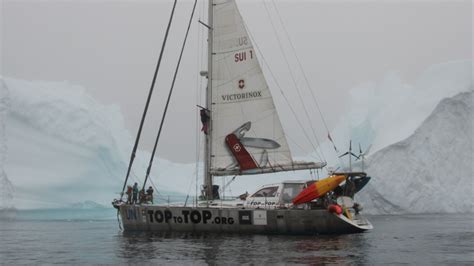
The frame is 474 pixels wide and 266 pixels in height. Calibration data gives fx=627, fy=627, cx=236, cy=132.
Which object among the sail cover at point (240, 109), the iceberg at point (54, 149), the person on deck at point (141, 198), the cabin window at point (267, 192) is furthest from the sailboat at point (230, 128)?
the iceberg at point (54, 149)

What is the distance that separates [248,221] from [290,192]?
6.68 ft

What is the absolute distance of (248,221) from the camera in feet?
81.6

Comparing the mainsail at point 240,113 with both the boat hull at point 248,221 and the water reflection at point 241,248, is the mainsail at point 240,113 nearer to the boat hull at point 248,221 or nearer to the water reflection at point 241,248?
the boat hull at point 248,221

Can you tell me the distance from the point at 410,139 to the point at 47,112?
27.5 m

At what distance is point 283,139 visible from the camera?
27.3 metres

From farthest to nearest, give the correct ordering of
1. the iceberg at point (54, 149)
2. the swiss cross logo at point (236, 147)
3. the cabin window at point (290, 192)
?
the iceberg at point (54, 149) → the swiss cross logo at point (236, 147) → the cabin window at point (290, 192)

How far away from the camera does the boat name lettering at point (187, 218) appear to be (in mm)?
25295

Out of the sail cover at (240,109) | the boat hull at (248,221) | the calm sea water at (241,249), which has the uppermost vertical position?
the sail cover at (240,109)

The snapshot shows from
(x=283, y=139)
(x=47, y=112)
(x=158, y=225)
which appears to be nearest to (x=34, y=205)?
(x=47, y=112)

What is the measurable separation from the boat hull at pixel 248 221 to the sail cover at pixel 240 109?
2.68 m

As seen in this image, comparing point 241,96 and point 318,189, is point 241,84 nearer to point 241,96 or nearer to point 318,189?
point 241,96

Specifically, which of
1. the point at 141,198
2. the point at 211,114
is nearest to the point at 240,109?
the point at 211,114

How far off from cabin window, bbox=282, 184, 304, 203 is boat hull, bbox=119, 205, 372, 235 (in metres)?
0.85

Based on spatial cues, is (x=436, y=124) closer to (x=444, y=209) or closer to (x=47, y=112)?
(x=444, y=209)
